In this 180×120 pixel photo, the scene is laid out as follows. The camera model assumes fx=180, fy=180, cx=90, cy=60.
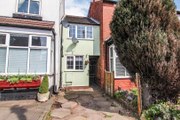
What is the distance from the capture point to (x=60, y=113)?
29.0 ft

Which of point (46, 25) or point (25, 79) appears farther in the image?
point (46, 25)

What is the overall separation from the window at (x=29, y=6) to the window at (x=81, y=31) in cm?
Answer: 382

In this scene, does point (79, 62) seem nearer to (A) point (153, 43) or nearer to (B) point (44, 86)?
(B) point (44, 86)

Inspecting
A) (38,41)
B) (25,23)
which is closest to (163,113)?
(38,41)

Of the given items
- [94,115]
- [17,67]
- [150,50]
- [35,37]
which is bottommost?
[94,115]

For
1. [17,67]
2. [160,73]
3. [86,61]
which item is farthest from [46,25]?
[160,73]

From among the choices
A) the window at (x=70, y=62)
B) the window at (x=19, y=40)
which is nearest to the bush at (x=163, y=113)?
the window at (x=19, y=40)

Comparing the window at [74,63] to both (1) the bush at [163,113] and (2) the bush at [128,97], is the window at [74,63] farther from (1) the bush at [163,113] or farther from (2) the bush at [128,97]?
(1) the bush at [163,113]

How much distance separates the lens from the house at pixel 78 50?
16031 millimetres

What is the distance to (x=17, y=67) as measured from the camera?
1127cm

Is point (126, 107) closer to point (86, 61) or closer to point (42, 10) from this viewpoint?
point (86, 61)

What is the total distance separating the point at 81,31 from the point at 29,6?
17.0 ft

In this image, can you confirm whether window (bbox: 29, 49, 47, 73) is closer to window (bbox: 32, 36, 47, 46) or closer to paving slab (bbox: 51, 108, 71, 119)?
window (bbox: 32, 36, 47, 46)

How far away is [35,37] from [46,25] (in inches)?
45.6
